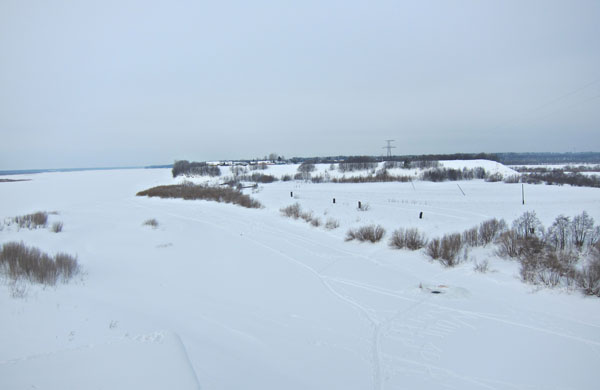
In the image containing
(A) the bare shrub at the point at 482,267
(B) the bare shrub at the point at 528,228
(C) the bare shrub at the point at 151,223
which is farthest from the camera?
(C) the bare shrub at the point at 151,223

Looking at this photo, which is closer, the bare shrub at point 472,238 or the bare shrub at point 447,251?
the bare shrub at point 447,251

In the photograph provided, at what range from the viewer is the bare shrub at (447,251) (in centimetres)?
917

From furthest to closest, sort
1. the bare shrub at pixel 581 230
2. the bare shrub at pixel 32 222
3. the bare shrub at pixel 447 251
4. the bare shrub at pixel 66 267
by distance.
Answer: the bare shrub at pixel 32 222
the bare shrub at pixel 447 251
the bare shrub at pixel 581 230
the bare shrub at pixel 66 267

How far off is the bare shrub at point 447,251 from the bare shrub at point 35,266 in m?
10.4

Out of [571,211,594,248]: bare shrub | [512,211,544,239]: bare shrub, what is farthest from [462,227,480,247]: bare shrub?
[571,211,594,248]: bare shrub

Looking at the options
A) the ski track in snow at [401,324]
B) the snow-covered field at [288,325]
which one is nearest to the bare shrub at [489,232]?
the snow-covered field at [288,325]

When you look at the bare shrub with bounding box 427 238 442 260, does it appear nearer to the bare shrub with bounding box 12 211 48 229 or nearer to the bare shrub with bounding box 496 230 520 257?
the bare shrub with bounding box 496 230 520 257

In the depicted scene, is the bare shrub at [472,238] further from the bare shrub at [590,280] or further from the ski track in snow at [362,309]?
the ski track in snow at [362,309]

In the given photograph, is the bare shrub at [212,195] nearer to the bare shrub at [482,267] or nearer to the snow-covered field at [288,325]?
the snow-covered field at [288,325]

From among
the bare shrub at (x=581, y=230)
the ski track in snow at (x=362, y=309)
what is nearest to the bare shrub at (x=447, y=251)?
the bare shrub at (x=581, y=230)

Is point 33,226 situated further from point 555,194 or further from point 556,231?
point 555,194

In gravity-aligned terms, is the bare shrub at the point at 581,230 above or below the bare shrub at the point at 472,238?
above

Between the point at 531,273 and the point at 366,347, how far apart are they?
5.34 m

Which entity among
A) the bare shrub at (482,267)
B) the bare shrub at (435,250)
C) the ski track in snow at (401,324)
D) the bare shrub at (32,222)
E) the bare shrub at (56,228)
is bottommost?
the ski track in snow at (401,324)
